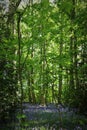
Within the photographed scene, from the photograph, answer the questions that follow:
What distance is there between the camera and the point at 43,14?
741 cm

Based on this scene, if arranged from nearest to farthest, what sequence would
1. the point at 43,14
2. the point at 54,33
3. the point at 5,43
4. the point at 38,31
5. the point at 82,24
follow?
the point at 82,24, the point at 43,14, the point at 38,31, the point at 54,33, the point at 5,43

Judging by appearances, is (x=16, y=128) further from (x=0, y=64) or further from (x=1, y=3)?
(x=1, y=3)

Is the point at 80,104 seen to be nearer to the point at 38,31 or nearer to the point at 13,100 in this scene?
the point at 13,100

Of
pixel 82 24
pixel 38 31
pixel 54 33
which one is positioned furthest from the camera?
pixel 54 33

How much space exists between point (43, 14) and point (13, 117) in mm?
5145

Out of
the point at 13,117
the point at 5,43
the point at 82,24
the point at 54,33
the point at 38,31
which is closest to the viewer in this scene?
the point at 82,24

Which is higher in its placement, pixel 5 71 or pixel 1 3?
pixel 1 3

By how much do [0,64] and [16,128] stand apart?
107 inches

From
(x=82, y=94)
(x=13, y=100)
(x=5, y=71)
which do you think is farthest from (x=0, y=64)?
(x=82, y=94)

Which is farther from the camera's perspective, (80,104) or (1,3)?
(1,3)

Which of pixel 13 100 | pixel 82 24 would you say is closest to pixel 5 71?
pixel 13 100

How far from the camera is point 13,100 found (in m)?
11.4

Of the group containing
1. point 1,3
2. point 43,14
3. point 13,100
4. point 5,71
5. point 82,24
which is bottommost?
point 13,100

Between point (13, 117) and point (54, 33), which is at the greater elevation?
point (54, 33)
